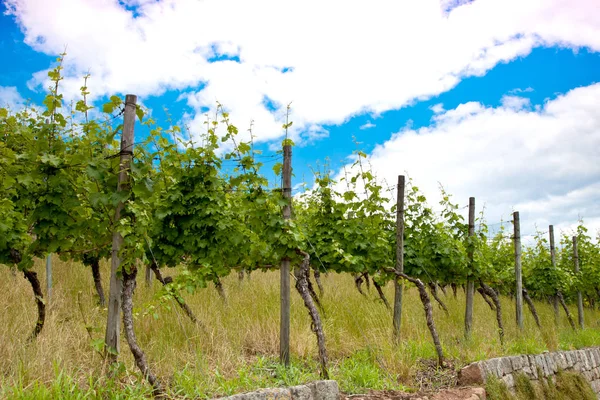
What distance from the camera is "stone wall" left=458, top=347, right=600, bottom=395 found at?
19.1 feet

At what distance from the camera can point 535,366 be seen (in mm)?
7746

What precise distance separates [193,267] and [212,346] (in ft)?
4.86

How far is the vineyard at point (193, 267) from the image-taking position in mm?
3988

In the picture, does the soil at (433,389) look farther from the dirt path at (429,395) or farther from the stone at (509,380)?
the stone at (509,380)

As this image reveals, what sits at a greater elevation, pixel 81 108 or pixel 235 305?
pixel 81 108

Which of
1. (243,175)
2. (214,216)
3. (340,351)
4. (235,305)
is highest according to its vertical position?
(243,175)

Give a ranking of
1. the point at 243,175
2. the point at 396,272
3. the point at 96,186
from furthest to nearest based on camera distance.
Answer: the point at 396,272 → the point at 243,175 → the point at 96,186

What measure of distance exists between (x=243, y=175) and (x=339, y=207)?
225 cm

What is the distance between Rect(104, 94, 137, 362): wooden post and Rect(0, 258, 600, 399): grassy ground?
23 centimetres

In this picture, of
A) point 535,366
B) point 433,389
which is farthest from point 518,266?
point 433,389

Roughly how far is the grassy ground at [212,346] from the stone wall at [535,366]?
29cm

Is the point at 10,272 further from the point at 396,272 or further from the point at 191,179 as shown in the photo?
the point at 396,272

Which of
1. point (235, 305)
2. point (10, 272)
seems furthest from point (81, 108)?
point (10, 272)

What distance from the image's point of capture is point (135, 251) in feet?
12.8
